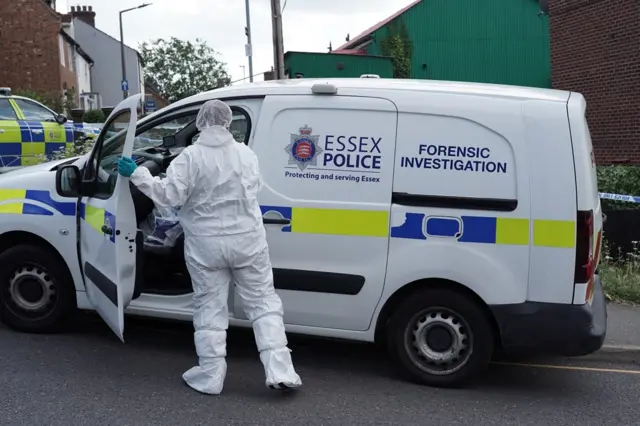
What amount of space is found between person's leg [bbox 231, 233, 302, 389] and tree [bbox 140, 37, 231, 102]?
243 feet

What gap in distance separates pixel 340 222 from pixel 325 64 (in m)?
16.2

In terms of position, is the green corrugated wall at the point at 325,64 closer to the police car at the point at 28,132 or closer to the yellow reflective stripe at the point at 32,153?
the police car at the point at 28,132

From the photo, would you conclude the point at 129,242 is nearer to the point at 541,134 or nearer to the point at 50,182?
the point at 50,182

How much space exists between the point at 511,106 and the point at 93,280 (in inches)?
119

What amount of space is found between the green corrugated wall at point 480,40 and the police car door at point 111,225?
26.6 m

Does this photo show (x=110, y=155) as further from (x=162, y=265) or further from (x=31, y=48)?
(x=31, y=48)

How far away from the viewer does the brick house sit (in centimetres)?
3094

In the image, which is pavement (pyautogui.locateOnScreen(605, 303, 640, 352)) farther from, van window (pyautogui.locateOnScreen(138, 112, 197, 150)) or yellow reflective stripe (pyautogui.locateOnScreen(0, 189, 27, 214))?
yellow reflective stripe (pyautogui.locateOnScreen(0, 189, 27, 214))

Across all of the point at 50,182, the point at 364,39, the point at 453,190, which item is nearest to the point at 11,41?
the point at 364,39

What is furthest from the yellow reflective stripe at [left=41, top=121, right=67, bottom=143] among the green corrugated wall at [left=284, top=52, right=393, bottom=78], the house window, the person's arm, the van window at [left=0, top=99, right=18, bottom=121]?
the house window

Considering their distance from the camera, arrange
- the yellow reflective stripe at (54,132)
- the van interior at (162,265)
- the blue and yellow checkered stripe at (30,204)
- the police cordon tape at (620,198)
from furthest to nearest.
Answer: the yellow reflective stripe at (54,132), the police cordon tape at (620,198), the blue and yellow checkered stripe at (30,204), the van interior at (162,265)

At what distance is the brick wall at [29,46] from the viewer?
3092cm

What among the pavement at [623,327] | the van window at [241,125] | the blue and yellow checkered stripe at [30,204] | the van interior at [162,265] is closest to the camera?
the van window at [241,125]

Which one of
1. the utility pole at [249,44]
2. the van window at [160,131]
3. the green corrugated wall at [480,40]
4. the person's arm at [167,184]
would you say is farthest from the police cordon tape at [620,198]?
the green corrugated wall at [480,40]
